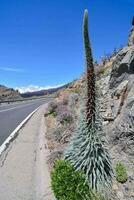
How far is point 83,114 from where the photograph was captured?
6543 mm

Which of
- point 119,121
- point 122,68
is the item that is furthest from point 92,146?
point 122,68

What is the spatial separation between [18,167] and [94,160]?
4.02 m

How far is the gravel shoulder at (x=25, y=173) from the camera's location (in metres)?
7.75

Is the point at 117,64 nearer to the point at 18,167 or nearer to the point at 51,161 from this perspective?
the point at 51,161

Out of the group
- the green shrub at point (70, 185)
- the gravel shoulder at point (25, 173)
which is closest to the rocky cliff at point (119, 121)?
the gravel shoulder at point (25, 173)

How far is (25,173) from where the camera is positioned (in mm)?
9320

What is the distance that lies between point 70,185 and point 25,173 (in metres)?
3.06

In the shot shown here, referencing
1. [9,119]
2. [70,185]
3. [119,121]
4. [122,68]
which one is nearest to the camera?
[70,185]

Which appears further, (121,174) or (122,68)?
(122,68)

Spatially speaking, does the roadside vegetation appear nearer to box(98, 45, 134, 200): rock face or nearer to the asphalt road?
box(98, 45, 134, 200): rock face

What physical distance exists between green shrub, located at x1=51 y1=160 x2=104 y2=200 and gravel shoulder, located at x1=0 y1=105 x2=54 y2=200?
1.06m

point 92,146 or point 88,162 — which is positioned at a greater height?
point 92,146

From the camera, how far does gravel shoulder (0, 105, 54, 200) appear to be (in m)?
7.75

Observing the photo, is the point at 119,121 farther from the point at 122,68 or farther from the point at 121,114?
the point at 122,68
